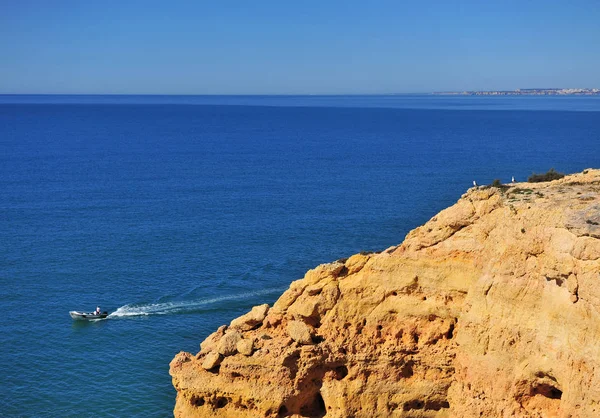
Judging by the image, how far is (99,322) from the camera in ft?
152

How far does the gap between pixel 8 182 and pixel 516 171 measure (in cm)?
7434

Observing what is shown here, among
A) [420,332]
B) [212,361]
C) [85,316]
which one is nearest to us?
[420,332]

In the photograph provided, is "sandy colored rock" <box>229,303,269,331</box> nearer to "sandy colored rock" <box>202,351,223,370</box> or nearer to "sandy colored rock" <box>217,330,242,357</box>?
"sandy colored rock" <box>217,330,242,357</box>

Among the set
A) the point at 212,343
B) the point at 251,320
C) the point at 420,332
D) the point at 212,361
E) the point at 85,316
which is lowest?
the point at 85,316

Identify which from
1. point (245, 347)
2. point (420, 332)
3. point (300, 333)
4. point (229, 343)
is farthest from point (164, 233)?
point (420, 332)

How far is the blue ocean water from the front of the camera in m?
39.9

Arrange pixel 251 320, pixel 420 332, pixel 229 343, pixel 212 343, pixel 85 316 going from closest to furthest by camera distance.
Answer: pixel 420 332
pixel 229 343
pixel 212 343
pixel 251 320
pixel 85 316

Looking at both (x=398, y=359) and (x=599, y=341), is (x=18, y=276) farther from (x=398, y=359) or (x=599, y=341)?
(x=599, y=341)

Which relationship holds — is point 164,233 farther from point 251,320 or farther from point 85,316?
point 251,320

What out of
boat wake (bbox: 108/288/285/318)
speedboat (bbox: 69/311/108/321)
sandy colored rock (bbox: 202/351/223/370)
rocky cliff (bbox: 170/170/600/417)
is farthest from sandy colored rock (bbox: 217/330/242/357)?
speedboat (bbox: 69/311/108/321)

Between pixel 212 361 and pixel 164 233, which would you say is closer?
pixel 212 361

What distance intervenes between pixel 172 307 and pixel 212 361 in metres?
23.4

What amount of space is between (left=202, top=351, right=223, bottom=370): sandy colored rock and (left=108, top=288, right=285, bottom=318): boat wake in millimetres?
22089

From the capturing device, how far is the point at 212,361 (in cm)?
2583
